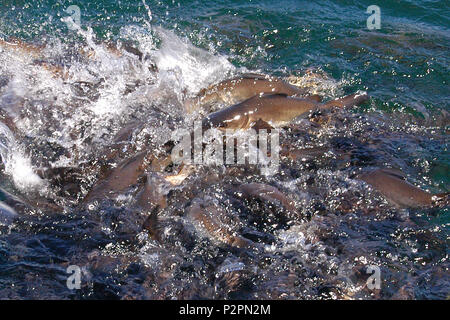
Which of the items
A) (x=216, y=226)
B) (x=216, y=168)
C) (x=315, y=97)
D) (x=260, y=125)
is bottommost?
(x=216, y=226)

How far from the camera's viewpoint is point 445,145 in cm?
554

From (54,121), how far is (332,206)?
10.5 ft

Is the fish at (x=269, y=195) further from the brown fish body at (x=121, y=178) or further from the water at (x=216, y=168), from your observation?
the brown fish body at (x=121, y=178)

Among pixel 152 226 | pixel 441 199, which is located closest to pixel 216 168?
pixel 152 226

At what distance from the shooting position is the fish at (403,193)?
442 centimetres

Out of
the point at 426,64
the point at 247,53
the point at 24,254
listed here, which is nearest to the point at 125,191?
the point at 24,254

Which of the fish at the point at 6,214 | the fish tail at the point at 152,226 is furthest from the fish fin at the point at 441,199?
the fish at the point at 6,214

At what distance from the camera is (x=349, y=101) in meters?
6.01

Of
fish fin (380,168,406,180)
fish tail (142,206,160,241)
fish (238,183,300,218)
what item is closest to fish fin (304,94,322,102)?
fish fin (380,168,406,180)

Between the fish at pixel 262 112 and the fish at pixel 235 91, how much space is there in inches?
11.8

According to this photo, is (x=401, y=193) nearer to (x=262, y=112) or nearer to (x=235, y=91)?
(x=262, y=112)

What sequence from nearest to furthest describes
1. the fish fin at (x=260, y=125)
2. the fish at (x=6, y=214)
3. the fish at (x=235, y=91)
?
the fish at (x=6, y=214), the fish fin at (x=260, y=125), the fish at (x=235, y=91)

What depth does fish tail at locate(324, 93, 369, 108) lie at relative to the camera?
587 centimetres

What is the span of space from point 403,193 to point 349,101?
1893 mm
